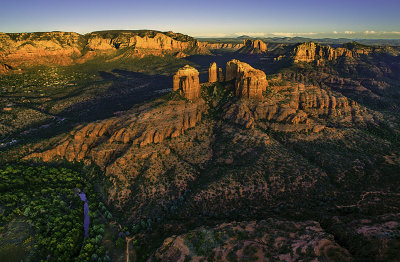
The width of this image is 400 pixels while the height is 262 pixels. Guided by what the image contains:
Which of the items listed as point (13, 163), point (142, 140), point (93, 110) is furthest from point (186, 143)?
point (93, 110)

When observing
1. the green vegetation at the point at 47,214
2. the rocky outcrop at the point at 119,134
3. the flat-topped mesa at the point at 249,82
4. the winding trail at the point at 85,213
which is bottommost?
the winding trail at the point at 85,213

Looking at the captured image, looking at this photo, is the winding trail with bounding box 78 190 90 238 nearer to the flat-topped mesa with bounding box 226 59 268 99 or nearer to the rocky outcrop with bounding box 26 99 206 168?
the rocky outcrop with bounding box 26 99 206 168

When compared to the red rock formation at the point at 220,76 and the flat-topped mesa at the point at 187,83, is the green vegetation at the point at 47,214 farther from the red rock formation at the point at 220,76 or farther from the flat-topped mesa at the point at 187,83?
the red rock formation at the point at 220,76

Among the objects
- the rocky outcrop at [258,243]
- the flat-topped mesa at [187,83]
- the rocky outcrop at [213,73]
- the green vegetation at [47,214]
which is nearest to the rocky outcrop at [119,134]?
the green vegetation at [47,214]

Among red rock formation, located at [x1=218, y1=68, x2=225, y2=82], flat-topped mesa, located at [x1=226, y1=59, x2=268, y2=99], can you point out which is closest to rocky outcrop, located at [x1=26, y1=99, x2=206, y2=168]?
flat-topped mesa, located at [x1=226, y1=59, x2=268, y2=99]

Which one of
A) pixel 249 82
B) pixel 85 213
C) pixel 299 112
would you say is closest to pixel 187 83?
pixel 249 82

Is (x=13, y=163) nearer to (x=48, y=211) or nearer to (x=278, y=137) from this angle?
(x=48, y=211)

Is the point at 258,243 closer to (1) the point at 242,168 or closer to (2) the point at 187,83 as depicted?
(1) the point at 242,168
